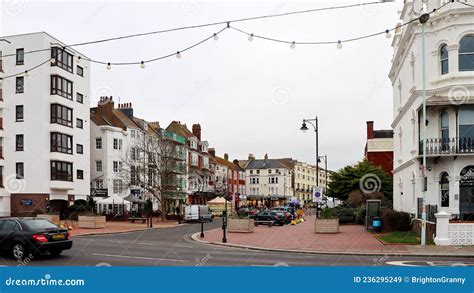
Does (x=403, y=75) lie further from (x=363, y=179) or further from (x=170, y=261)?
(x=170, y=261)

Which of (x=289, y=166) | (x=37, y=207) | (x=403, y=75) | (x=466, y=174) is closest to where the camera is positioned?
(x=466, y=174)

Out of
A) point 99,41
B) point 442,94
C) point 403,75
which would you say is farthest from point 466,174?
point 99,41

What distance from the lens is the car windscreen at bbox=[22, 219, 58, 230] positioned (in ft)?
50.9

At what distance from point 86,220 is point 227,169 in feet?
224

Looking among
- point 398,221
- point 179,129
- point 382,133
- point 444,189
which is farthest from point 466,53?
point 179,129

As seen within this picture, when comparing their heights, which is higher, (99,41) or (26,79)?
(26,79)

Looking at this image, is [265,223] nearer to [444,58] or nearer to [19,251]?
[444,58]

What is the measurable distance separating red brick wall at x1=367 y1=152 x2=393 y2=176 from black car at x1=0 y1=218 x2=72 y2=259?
51352mm

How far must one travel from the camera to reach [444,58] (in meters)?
26.0

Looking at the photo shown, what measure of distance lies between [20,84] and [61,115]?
458 centimetres

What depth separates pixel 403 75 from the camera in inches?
1307

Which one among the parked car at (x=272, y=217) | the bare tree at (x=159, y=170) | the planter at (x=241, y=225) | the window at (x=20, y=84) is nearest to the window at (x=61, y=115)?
the window at (x=20, y=84)

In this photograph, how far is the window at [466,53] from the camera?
2525cm

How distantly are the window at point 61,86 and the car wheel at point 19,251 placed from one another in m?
33.5
